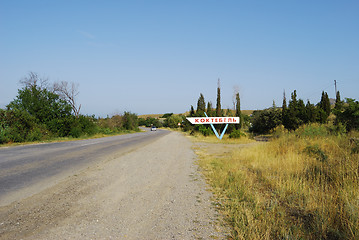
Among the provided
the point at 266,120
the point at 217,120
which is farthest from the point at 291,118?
the point at 217,120

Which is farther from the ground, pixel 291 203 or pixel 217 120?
pixel 217 120

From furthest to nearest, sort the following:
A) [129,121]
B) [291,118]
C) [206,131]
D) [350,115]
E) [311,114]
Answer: [129,121] → [311,114] → [291,118] → [206,131] → [350,115]

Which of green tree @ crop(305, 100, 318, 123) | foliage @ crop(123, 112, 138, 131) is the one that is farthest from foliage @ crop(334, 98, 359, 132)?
foliage @ crop(123, 112, 138, 131)

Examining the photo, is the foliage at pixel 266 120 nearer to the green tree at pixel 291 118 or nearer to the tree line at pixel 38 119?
the green tree at pixel 291 118

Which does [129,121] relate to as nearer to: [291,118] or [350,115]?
[291,118]

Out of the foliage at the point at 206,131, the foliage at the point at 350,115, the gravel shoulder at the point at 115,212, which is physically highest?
the foliage at the point at 350,115

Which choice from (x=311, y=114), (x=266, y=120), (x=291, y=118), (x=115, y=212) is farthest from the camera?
(x=266, y=120)

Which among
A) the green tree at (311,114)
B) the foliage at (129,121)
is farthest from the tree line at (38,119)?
the green tree at (311,114)

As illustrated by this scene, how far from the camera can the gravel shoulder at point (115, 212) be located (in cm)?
341

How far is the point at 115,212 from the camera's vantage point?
13.8 ft

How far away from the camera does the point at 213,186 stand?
20.4ft

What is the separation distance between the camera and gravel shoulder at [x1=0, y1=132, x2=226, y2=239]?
341cm

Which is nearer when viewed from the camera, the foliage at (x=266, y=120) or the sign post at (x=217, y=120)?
the sign post at (x=217, y=120)

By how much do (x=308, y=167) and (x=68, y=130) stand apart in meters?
27.6
